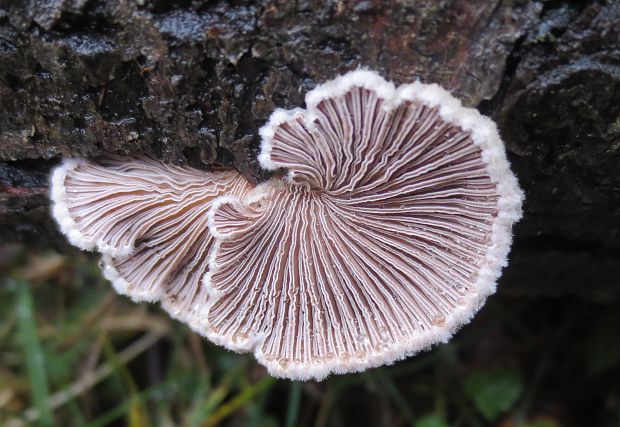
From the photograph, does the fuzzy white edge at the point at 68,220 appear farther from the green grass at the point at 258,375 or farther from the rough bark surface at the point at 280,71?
the green grass at the point at 258,375

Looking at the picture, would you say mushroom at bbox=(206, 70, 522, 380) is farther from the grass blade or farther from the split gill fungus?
the grass blade

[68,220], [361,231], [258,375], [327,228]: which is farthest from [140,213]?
[258,375]

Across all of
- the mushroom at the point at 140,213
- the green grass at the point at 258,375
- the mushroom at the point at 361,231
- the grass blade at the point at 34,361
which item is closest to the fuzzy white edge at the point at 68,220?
the mushroom at the point at 140,213

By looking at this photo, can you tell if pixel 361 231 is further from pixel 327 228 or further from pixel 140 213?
pixel 140 213

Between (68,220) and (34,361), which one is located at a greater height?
(68,220)

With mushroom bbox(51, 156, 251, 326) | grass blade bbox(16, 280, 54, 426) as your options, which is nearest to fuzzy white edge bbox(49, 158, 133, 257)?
mushroom bbox(51, 156, 251, 326)
